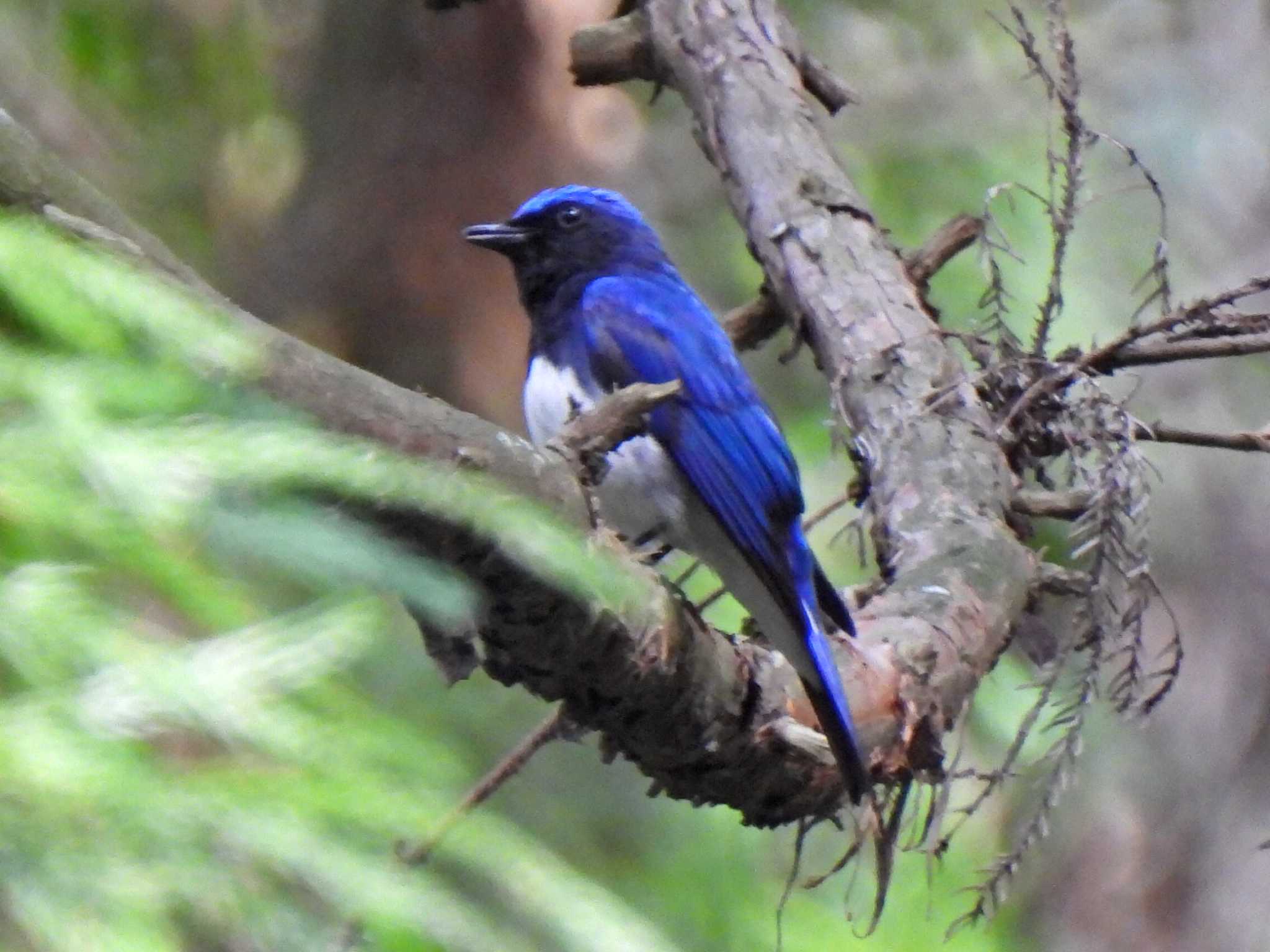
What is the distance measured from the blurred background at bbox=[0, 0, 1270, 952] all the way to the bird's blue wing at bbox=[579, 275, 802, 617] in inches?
23.6

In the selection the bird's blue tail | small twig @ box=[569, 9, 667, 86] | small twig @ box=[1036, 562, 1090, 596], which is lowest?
the bird's blue tail

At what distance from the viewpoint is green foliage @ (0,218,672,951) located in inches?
30.5

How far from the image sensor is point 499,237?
4.14 metres

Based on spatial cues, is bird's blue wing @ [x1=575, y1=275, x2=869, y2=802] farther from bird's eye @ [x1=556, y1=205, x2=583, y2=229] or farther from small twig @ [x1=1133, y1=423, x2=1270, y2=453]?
small twig @ [x1=1133, y1=423, x2=1270, y2=453]

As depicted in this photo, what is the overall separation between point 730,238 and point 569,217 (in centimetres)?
192

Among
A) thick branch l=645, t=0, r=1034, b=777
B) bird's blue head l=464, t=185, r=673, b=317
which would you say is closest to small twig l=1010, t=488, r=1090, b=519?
thick branch l=645, t=0, r=1034, b=777

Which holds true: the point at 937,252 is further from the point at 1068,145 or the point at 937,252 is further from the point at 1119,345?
the point at 1119,345

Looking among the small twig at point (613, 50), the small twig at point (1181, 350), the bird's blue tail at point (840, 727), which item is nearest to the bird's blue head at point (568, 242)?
the small twig at point (613, 50)

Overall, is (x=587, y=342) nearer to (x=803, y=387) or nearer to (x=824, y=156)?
(x=824, y=156)

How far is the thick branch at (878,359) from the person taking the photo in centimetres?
283

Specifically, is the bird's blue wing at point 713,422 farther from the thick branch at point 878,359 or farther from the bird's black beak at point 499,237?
the bird's black beak at point 499,237

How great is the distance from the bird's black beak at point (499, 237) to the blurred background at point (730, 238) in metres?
1.04

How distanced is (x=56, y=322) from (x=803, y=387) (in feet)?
16.5

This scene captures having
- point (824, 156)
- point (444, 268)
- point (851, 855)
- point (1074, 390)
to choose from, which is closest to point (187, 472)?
point (851, 855)
